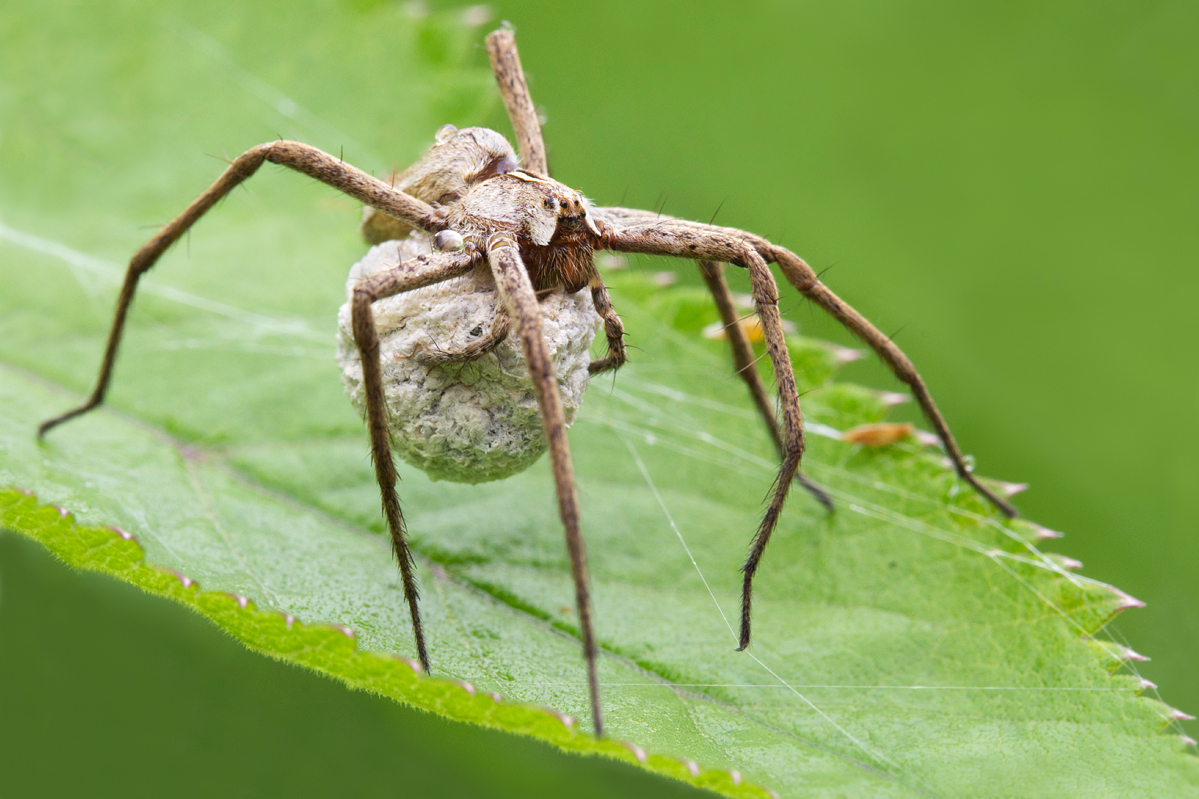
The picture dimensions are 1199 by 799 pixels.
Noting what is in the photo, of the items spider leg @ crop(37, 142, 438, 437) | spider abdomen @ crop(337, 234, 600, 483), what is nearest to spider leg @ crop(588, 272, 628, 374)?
spider abdomen @ crop(337, 234, 600, 483)

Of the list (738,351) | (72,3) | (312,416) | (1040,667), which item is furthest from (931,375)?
(72,3)

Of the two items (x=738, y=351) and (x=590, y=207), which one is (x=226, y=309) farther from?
(x=738, y=351)

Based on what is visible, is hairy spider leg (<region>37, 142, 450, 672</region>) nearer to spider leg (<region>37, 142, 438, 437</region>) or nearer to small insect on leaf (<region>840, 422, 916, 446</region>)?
spider leg (<region>37, 142, 438, 437</region>)

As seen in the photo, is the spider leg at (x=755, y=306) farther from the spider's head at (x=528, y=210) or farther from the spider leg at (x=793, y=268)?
the spider's head at (x=528, y=210)

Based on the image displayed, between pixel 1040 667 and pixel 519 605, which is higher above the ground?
pixel 1040 667

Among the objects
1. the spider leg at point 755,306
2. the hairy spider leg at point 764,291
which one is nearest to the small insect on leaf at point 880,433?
the hairy spider leg at point 764,291

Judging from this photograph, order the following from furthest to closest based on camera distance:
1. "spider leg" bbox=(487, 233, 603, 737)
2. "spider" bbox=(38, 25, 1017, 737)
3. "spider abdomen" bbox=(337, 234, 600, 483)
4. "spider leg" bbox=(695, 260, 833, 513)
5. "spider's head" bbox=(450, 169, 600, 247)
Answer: "spider leg" bbox=(695, 260, 833, 513) → "spider's head" bbox=(450, 169, 600, 247) → "spider abdomen" bbox=(337, 234, 600, 483) → "spider" bbox=(38, 25, 1017, 737) → "spider leg" bbox=(487, 233, 603, 737)
